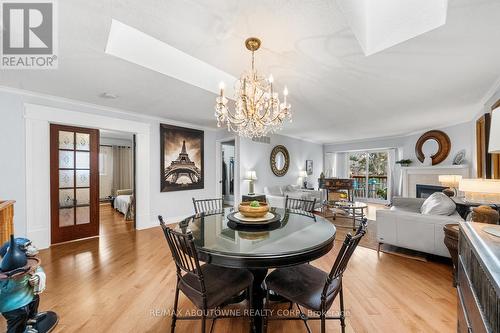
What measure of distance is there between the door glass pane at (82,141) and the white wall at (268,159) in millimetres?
3147

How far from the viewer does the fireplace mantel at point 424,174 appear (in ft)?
16.3

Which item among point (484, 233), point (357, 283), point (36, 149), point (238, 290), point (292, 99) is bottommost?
point (357, 283)

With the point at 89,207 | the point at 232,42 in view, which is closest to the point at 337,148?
the point at 232,42

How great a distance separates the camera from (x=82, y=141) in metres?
3.63

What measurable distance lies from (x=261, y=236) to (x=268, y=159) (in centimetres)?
465

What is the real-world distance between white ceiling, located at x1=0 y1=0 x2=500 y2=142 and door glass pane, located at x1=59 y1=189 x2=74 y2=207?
5.17 ft

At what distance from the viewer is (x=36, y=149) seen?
309 centimetres

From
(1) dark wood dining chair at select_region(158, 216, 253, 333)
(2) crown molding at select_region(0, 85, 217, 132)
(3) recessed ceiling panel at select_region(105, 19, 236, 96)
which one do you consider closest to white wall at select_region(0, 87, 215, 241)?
(2) crown molding at select_region(0, 85, 217, 132)

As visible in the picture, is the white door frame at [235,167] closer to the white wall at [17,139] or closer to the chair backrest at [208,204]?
the chair backrest at [208,204]

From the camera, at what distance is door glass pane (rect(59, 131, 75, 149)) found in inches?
134

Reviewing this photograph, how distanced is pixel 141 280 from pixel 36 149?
2608 millimetres

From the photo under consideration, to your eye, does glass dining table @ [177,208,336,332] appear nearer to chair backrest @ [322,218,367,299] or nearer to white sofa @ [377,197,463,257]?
chair backrest @ [322,218,367,299]

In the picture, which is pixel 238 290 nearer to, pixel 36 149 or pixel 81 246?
pixel 81 246

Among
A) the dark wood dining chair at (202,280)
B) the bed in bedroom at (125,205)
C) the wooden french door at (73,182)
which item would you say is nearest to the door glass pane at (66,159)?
the wooden french door at (73,182)
